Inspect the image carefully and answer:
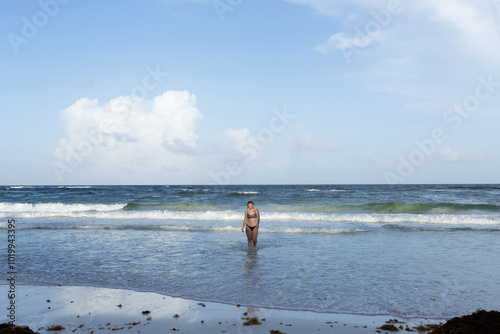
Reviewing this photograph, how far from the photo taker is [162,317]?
6.40 metres

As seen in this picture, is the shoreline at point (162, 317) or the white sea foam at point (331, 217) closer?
the shoreline at point (162, 317)

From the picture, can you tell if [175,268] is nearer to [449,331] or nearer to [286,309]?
[286,309]

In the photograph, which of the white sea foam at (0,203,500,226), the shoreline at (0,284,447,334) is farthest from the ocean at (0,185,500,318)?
the white sea foam at (0,203,500,226)

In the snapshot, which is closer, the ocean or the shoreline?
the shoreline

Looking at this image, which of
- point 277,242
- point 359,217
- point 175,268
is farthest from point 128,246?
point 359,217

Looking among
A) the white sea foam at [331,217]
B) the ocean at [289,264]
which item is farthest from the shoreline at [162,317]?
the white sea foam at [331,217]

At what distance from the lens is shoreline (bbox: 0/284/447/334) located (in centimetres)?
584

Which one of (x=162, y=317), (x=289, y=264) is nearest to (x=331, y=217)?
(x=289, y=264)

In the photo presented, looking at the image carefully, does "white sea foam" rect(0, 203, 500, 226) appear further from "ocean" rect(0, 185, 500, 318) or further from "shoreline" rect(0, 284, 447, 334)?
"shoreline" rect(0, 284, 447, 334)

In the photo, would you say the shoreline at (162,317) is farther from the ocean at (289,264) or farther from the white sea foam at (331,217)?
the white sea foam at (331,217)

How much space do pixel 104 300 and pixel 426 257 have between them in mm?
9846

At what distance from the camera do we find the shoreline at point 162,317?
584 cm

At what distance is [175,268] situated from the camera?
10.5 m

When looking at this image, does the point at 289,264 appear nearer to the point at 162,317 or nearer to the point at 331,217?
the point at 162,317
